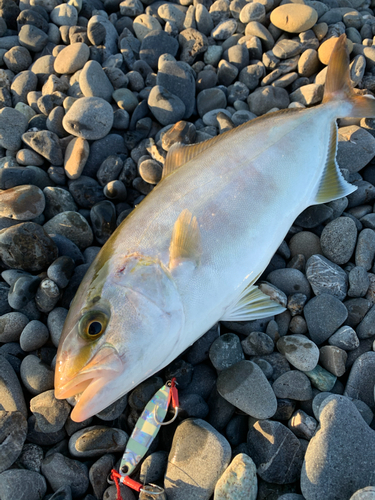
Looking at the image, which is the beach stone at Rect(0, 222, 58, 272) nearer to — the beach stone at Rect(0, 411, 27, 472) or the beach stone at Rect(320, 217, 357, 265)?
the beach stone at Rect(0, 411, 27, 472)

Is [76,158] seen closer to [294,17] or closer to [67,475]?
[67,475]

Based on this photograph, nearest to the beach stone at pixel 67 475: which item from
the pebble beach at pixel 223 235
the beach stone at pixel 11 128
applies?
the pebble beach at pixel 223 235

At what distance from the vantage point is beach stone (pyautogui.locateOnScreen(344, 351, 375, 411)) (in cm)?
225

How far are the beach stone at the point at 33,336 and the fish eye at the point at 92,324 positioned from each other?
808 mm

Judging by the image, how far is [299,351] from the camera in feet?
7.70

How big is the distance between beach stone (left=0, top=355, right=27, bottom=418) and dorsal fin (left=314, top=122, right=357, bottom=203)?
8.64 ft

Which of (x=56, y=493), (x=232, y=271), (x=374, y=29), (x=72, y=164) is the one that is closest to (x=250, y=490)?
(x=56, y=493)

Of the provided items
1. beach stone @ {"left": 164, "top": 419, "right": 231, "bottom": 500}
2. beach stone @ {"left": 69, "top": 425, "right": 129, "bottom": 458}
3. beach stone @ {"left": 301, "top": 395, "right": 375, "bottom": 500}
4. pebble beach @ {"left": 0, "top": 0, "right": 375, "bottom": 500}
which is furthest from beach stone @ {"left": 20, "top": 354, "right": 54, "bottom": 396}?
beach stone @ {"left": 301, "top": 395, "right": 375, "bottom": 500}

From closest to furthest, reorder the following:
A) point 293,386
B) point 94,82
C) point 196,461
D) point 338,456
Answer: point 338,456
point 196,461
point 293,386
point 94,82

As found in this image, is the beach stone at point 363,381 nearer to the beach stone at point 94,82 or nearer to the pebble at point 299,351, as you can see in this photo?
the pebble at point 299,351

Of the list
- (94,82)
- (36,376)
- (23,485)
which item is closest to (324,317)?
(36,376)

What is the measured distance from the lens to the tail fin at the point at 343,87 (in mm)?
2869

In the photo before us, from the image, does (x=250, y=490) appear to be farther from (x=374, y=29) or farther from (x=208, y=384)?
(x=374, y=29)

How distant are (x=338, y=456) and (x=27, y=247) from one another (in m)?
2.53
